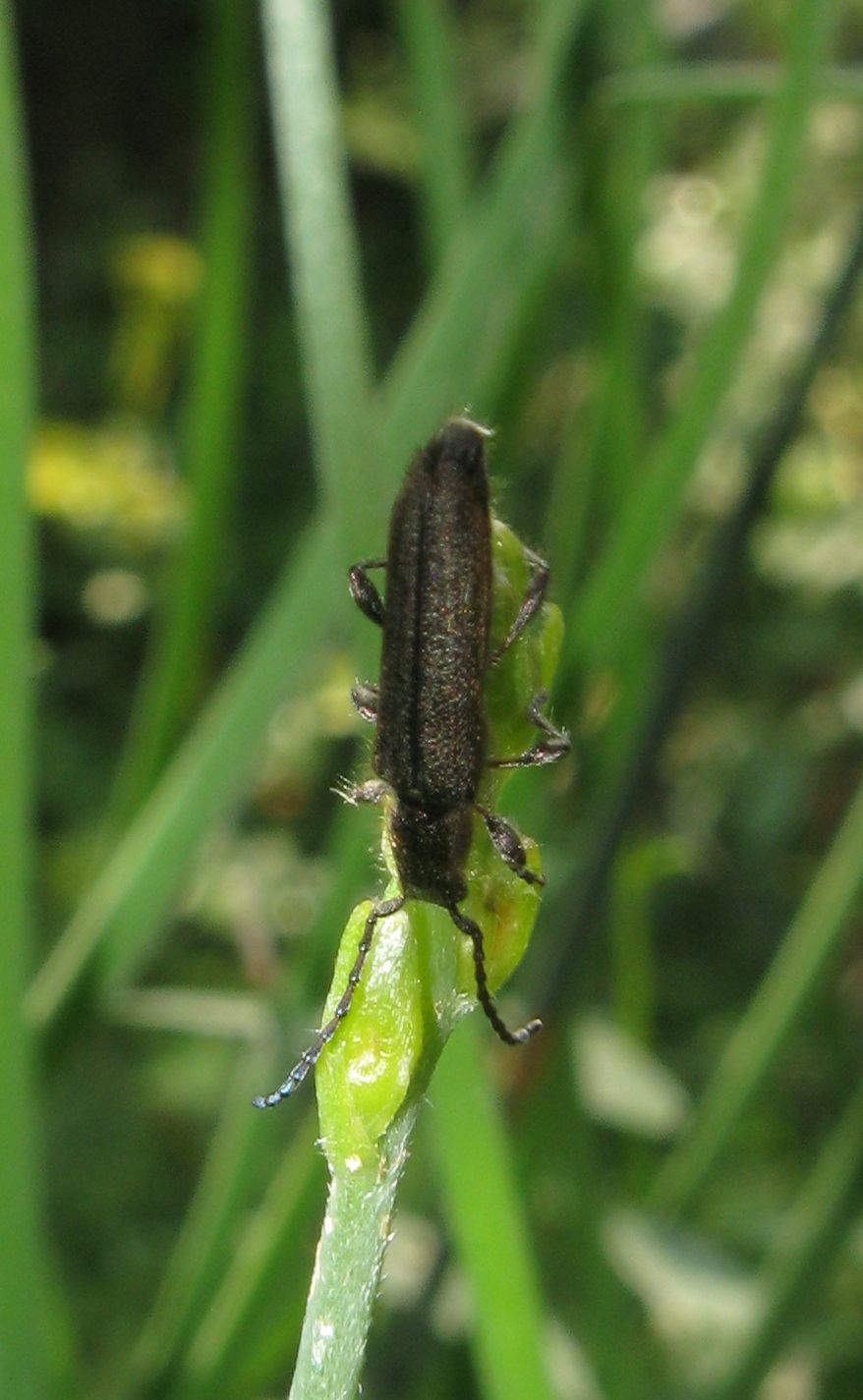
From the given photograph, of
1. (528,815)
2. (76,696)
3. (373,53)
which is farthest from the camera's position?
(373,53)

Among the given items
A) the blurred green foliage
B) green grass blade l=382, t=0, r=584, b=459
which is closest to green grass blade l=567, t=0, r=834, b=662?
the blurred green foliage

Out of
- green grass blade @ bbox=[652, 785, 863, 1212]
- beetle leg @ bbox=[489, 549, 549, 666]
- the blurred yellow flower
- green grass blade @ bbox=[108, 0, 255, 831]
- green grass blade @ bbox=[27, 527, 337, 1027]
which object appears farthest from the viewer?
the blurred yellow flower

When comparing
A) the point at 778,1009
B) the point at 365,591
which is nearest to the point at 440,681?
the point at 365,591

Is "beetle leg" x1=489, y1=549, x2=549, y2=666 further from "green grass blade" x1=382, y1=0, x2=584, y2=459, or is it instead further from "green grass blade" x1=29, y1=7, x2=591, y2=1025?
"green grass blade" x1=382, y1=0, x2=584, y2=459

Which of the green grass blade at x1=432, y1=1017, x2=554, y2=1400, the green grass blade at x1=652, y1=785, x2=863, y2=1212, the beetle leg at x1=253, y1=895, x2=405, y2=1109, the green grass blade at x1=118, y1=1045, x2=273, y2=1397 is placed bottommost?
the green grass blade at x1=118, y1=1045, x2=273, y2=1397

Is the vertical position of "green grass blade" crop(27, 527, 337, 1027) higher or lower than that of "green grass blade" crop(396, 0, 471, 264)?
lower

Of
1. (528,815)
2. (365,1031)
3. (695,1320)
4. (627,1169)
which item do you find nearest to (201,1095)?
(627,1169)

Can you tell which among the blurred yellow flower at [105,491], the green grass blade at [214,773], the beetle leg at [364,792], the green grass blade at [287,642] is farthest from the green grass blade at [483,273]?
the blurred yellow flower at [105,491]

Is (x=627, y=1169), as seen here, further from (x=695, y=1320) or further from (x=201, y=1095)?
(x=201, y=1095)
